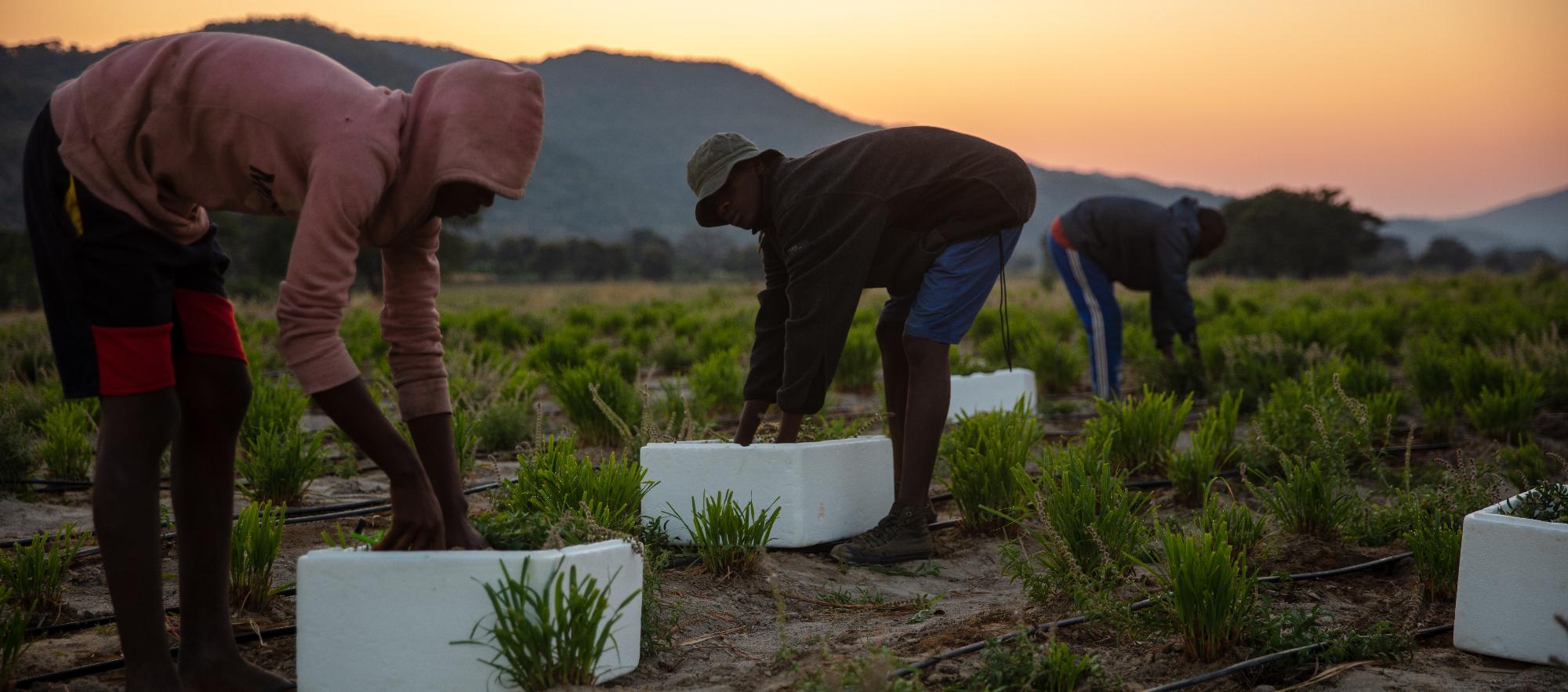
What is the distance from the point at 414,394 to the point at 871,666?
1018 mm

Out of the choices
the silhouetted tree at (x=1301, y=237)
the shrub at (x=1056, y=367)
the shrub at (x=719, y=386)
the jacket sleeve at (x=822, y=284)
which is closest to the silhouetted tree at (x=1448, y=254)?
the silhouetted tree at (x=1301, y=237)

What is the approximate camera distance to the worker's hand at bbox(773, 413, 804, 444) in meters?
3.58

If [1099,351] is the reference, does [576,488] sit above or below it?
below

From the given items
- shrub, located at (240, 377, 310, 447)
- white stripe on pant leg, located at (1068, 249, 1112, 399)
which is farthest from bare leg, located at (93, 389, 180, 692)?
white stripe on pant leg, located at (1068, 249, 1112, 399)

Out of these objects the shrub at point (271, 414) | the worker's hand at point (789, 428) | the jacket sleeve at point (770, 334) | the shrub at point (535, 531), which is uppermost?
the jacket sleeve at point (770, 334)

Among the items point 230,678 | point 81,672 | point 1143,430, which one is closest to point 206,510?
point 230,678

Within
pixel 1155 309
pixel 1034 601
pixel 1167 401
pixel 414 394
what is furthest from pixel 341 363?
pixel 1155 309

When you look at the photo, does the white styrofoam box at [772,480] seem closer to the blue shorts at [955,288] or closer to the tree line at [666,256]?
the blue shorts at [955,288]

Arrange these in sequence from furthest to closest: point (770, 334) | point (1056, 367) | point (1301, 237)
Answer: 1. point (1301, 237)
2. point (1056, 367)
3. point (770, 334)

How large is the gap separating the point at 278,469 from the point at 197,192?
211cm

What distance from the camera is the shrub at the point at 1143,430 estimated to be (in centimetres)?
459

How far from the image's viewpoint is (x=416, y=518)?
207cm

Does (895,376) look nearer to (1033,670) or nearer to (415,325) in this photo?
(1033,670)

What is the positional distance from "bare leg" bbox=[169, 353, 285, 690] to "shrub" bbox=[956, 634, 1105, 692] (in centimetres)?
146
